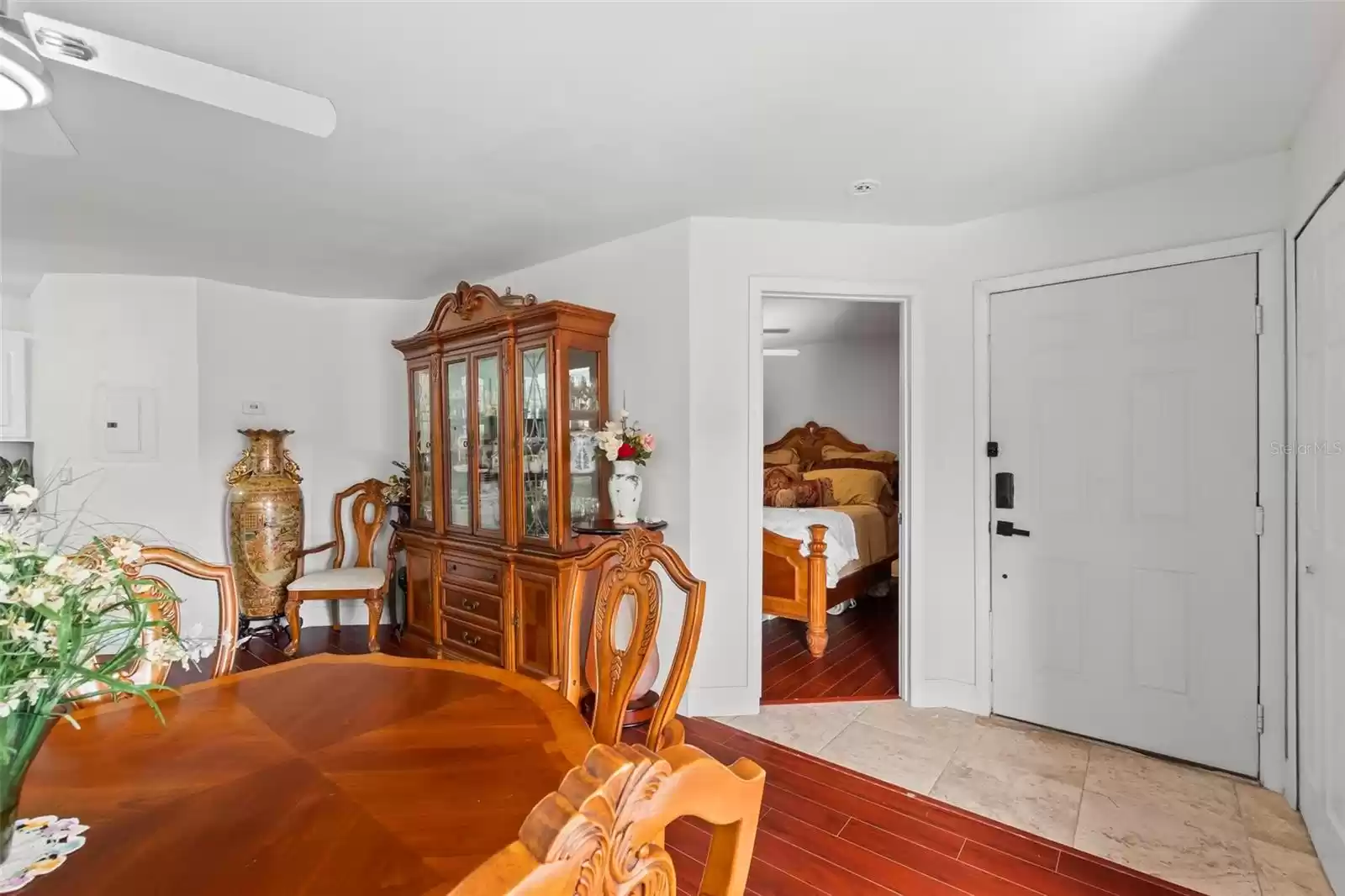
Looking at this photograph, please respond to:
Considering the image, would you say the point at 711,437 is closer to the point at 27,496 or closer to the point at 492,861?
the point at 27,496

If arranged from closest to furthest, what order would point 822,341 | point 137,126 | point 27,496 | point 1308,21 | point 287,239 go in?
point 27,496 → point 1308,21 → point 137,126 → point 287,239 → point 822,341

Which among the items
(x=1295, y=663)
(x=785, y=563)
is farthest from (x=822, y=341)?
(x=1295, y=663)

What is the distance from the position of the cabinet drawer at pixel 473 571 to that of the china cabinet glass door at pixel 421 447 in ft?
1.27

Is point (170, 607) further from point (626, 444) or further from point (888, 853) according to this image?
point (888, 853)

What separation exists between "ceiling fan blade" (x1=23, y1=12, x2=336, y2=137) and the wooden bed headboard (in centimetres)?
533

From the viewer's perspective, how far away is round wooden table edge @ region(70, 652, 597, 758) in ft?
4.15

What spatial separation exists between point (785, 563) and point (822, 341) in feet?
10.2

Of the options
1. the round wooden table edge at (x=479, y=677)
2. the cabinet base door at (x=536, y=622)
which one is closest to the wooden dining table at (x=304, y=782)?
the round wooden table edge at (x=479, y=677)

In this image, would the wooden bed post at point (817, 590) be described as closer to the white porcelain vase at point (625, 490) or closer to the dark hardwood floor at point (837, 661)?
the dark hardwood floor at point (837, 661)

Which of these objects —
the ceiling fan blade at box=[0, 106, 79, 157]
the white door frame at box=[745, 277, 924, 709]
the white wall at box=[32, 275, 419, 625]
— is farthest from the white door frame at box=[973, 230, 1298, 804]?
the white wall at box=[32, 275, 419, 625]

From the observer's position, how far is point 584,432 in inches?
131

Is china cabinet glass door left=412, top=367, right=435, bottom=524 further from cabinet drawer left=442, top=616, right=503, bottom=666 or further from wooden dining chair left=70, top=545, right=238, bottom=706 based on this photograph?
wooden dining chair left=70, top=545, right=238, bottom=706

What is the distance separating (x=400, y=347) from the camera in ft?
13.3

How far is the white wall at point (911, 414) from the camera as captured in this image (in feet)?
10.0
